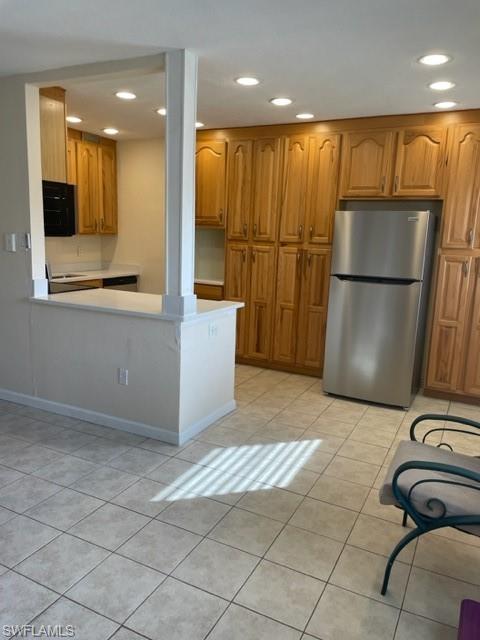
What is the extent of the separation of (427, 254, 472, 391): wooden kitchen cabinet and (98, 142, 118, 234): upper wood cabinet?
144 inches

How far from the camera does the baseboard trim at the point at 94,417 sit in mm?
3156

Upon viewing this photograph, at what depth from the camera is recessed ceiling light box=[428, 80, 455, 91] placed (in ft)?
10.0

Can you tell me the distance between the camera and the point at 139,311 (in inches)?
122

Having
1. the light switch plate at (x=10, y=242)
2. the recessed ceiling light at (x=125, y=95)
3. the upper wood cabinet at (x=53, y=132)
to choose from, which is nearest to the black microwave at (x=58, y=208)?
the upper wood cabinet at (x=53, y=132)

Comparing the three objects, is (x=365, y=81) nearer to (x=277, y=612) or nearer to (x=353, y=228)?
(x=353, y=228)

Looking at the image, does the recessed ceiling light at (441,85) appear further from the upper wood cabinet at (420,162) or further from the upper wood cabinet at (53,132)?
the upper wood cabinet at (53,132)

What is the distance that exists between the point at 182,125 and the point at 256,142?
196 centimetres

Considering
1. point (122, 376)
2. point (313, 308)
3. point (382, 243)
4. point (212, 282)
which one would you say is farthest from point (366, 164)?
point (122, 376)

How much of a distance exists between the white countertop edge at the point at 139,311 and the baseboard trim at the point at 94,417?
75 cm

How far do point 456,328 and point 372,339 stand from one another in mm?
734

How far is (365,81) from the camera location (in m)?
3.09

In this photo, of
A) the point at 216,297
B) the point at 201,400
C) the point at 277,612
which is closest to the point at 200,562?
the point at 277,612

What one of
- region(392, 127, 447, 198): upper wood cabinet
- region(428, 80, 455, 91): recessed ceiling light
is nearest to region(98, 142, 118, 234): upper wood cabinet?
region(392, 127, 447, 198): upper wood cabinet

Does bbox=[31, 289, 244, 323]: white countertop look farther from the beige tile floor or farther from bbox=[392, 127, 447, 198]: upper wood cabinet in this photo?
bbox=[392, 127, 447, 198]: upper wood cabinet
